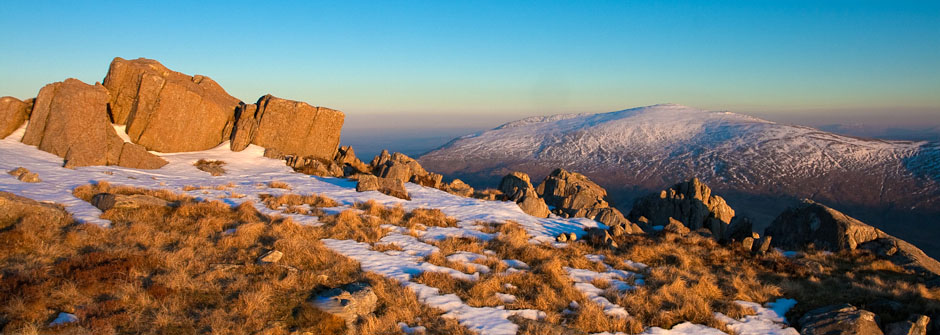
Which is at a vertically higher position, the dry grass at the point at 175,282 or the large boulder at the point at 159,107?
the large boulder at the point at 159,107

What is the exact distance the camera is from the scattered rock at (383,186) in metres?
24.6

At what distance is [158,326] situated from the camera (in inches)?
304

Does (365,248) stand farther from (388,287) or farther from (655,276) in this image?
(655,276)

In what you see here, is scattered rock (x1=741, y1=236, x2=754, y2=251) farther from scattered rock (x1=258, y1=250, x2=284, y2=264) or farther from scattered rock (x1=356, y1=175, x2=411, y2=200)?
scattered rock (x1=258, y1=250, x2=284, y2=264)

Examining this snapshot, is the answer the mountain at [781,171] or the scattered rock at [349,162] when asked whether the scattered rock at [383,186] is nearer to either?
the scattered rock at [349,162]

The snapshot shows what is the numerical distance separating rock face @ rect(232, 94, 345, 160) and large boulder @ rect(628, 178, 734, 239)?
2865 centimetres

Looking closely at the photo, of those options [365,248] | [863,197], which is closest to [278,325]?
[365,248]

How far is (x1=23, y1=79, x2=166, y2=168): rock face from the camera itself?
25469 mm

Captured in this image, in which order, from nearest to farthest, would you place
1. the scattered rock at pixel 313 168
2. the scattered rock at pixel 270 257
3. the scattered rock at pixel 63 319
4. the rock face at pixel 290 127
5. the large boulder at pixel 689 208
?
the scattered rock at pixel 63 319 < the scattered rock at pixel 270 257 < the scattered rock at pixel 313 168 < the large boulder at pixel 689 208 < the rock face at pixel 290 127

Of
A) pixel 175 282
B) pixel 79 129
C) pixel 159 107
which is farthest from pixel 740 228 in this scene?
pixel 159 107

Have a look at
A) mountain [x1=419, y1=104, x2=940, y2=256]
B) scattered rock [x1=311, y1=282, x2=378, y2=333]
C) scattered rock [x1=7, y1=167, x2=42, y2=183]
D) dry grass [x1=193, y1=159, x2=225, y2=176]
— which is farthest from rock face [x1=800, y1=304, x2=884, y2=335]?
mountain [x1=419, y1=104, x2=940, y2=256]

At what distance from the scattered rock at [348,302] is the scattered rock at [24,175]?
727 inches

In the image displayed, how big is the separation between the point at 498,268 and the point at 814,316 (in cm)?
800

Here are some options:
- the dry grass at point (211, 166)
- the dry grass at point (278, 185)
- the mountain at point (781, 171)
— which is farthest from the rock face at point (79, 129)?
the mountain at point (781, 171)
